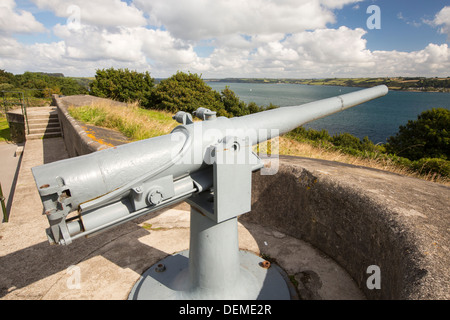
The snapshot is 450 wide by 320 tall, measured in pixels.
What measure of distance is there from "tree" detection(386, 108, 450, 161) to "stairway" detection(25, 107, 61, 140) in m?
19.1

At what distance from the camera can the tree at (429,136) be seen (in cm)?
1700

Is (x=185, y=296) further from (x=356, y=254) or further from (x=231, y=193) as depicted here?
(x=356, y=254)

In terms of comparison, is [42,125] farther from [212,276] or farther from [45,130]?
[212,276]

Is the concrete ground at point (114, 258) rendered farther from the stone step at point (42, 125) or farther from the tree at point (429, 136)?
the tree at point (429, 136)

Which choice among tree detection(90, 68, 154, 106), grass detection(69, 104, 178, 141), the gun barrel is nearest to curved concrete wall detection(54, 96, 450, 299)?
the gun barrel

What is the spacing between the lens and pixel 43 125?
878 centimetres

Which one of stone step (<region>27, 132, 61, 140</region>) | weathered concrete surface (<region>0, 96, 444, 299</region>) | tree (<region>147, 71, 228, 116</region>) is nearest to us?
weathered concrete surface (<region>0, 96, 444, 299</region>)

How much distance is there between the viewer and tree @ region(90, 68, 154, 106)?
22078 millimetres

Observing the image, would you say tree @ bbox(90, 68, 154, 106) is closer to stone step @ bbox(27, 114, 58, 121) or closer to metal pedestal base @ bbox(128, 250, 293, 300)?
stone step @ bbox(27, 114, 58, 121)

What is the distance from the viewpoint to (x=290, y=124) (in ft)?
6.88

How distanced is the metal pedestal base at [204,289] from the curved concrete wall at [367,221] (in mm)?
676

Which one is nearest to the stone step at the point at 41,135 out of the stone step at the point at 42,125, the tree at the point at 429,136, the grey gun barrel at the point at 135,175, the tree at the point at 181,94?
the stone step at the point at 42,125

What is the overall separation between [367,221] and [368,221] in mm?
14

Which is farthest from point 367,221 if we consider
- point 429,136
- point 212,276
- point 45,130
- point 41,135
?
point 429,136
